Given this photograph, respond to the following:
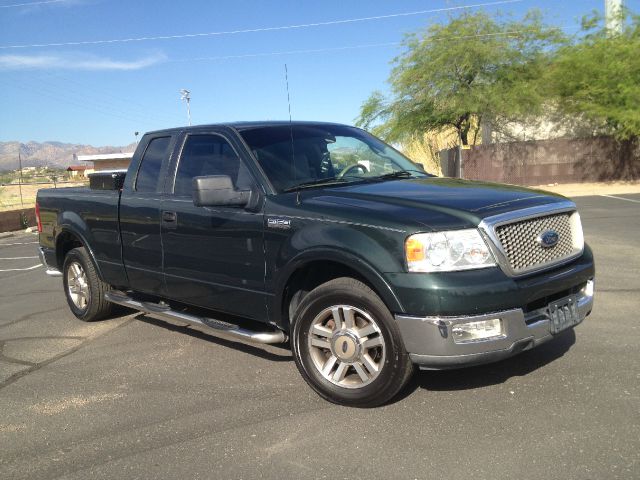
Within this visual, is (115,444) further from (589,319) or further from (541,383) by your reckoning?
(589,319)

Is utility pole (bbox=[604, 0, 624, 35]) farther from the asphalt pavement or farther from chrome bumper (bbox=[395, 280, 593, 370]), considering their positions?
chrome bumper (bbox=[395, 280, 593, 370])

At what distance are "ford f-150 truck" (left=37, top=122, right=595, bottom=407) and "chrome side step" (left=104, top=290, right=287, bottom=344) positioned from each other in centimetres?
2

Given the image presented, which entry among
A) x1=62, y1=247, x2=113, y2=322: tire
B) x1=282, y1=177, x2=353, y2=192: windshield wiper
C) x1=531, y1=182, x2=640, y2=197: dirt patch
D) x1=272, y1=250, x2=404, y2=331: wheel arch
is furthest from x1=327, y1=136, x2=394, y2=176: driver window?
x1=531, y1=182, x2=640, y2=197: dirt patch

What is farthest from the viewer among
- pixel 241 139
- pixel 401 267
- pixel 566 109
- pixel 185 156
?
pixel 566 109

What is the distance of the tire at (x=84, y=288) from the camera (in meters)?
6.46

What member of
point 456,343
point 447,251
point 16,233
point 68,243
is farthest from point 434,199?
point 16,233

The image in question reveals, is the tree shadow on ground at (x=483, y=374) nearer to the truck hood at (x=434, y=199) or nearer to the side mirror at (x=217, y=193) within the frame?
the truck hood at (x=434, y=199)

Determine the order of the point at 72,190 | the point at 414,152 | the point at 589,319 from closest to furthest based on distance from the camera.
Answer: the point at 589,319
the point at 72,190
the point at 414,152

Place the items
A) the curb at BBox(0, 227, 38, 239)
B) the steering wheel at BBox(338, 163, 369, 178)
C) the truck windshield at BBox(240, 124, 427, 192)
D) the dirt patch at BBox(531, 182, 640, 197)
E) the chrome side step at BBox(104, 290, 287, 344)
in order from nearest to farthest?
the chrome side step at BBox(104, 290, 287, 344) → the truck windshield at BBox(240, 124, 427, 192) → the steering wheel at BBox(338, 163, 369, 178) → the curb at BBox(0, 227, 38, 239) → the dirt patch at BBox(531, 182, 640, 197)

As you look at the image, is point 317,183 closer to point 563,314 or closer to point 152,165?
point 152,165

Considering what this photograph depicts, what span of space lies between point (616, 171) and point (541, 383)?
2732 cm

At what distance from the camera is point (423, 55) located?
28.6 metres

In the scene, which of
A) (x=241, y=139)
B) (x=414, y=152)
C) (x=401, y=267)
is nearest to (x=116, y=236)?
(x=241, y=139)

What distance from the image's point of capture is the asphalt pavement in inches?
130
